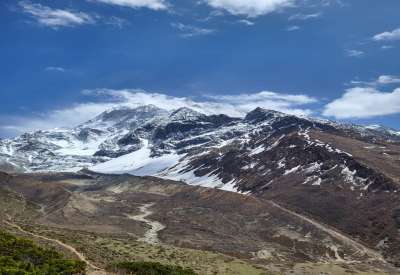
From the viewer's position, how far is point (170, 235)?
485 ft

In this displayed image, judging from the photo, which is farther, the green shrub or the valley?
the valley

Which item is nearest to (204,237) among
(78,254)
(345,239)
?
(345,239)

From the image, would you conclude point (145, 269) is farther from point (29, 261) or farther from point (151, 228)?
point (151, 228)

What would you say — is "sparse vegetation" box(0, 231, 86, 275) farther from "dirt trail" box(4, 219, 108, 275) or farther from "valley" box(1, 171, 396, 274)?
"valley" box(1, 171, 396, 274)

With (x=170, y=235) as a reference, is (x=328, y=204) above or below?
above

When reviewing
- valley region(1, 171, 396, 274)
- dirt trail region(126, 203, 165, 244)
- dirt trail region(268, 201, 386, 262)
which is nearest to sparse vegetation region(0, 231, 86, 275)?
valley region(1, 171, 396, 274)

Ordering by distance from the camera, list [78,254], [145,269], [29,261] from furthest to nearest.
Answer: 1. [78,254]
2. [145,269]
3. [29,261]

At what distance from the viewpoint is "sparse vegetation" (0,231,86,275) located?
2071 inches

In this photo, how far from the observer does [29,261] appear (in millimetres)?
60969

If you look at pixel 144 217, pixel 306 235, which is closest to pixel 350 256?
pixel 306 235

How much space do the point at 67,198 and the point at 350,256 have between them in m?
100

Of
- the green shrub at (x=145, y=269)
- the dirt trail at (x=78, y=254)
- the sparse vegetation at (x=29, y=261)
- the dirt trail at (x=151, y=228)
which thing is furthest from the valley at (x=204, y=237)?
the sparse vegetation at (x=29, y=261)

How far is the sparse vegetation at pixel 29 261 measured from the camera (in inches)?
2071

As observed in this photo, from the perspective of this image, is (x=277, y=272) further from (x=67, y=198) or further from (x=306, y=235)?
(x=67, y=198)
